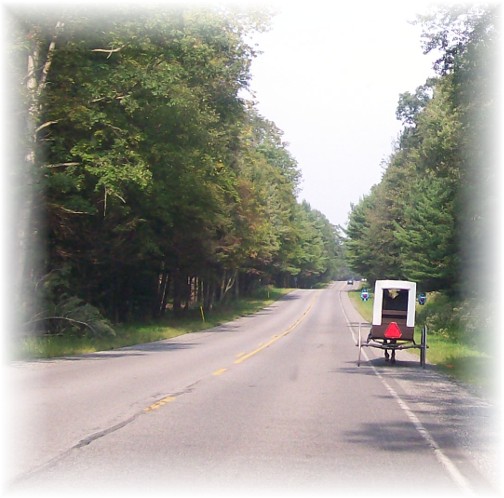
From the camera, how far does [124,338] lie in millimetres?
33125

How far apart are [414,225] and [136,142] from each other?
30787 millimetres

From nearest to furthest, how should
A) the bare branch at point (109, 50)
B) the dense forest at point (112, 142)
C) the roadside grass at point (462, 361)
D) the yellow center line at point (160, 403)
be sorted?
the yellow center line at point (160, 403)
the roadside grass at point (462, 361)
the dense forest at point (112, 142)
the bare branch at point (109, 50)

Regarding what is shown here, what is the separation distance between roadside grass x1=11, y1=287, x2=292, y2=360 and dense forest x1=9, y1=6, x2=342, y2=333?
975 mm

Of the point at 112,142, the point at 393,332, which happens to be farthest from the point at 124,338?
the point at 393,332

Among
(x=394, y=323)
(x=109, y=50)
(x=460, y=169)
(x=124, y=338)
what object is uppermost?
(x=109, y=50)

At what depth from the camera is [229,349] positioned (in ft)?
97.7

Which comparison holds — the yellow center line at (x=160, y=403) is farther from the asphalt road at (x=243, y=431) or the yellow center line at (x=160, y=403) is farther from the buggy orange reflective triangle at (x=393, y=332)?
the buggy orange reflective triangle at (x=393, y=332)

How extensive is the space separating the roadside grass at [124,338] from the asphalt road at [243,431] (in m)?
2.51

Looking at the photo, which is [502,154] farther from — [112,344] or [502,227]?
[112,344]

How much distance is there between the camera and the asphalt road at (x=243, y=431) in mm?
8156

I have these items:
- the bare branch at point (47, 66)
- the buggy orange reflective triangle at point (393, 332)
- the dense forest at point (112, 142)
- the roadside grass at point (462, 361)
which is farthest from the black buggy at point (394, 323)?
the bare branch at point (47, 66)

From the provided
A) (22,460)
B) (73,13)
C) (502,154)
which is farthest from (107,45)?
(22,460)

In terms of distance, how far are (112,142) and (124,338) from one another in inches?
336

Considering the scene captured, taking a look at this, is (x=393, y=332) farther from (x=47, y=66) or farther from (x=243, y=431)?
(x=47, y=66)
